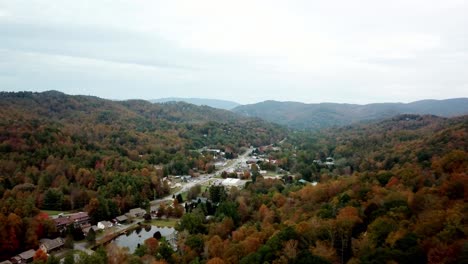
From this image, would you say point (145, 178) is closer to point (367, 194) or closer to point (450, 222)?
point (367, 194)

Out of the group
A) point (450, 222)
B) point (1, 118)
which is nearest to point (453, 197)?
point (450, 222)

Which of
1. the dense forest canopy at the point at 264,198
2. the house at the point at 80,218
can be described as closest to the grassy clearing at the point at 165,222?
the dense forest canopy at the point at 264,198

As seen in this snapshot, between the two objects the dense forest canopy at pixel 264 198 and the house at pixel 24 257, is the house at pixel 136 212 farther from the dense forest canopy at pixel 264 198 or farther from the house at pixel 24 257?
the house at pixel 24 257

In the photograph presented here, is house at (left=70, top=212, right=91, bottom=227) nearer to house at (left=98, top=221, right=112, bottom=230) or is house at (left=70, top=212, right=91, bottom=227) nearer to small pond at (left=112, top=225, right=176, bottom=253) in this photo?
house at (left=98, top=221, right=112, bottom=230)

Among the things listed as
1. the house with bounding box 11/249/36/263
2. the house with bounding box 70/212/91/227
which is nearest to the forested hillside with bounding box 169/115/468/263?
the house with bounding box 70/212/91/227

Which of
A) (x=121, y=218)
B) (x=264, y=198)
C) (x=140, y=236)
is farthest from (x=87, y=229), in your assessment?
→ (x=264, y=198)

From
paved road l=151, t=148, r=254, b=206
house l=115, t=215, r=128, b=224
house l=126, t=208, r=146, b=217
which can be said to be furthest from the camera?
paved road l=151, t=148, r=254, b=206
